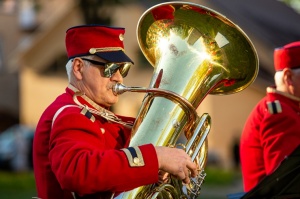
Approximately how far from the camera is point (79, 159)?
4742 millimetres

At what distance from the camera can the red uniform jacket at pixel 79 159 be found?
4.75m

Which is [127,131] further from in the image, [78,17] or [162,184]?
[78,17]

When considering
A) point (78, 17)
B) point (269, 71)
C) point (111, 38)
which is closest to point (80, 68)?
point (111, 38)

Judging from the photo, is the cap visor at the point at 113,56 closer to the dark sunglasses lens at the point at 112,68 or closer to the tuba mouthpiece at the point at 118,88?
the dark sunglasses lens at the point at 112,68

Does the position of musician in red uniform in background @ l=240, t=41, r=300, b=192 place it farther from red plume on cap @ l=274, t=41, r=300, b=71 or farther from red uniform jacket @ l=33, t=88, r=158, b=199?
red uniform jacket @ l=33, t=88, r=158, b=199

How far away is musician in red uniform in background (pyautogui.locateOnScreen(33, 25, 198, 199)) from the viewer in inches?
188

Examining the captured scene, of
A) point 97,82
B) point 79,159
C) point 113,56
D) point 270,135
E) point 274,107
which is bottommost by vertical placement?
point 79,159

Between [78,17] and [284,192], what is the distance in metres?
28.1

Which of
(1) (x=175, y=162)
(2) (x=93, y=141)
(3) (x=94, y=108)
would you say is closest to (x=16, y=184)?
(3) (x=94, y=108)

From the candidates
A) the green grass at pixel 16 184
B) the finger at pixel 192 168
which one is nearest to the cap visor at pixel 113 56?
the finger at pixel 192 168

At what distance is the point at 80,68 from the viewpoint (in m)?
5.17

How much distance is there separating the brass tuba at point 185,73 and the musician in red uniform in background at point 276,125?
663 mm

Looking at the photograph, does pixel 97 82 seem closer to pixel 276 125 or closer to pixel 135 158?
pixel 135 158

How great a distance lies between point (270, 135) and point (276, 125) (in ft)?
0.24
